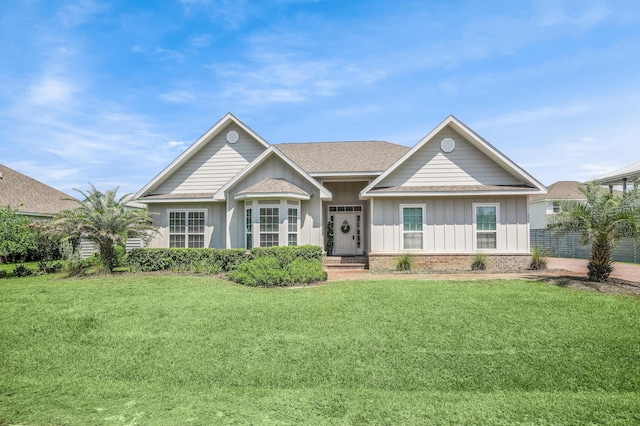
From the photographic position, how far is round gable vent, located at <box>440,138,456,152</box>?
16562 millimetres

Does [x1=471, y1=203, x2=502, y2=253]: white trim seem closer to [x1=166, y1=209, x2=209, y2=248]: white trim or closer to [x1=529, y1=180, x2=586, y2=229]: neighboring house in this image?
[x1=166, y1=209, x2=209, y2=248]: white trim

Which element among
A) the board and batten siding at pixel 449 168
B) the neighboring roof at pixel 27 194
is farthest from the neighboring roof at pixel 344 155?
A: the neighboring roof at pixel 27 194

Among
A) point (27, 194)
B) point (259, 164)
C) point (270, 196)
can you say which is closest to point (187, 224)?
point (259, 164)

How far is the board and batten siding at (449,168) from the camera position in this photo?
16562 mm

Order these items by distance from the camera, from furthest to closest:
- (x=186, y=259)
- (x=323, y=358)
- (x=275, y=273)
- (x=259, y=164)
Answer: (x=259, y=164), (x=186, y=259), (x=275, y=273), (x=323, y=358)

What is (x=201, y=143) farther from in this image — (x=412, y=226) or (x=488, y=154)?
(x=488, y=154)

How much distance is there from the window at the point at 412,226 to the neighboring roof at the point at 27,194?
84.1 feet

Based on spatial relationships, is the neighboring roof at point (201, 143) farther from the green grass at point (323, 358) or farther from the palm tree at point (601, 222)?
the palm tree at point (601, 222)

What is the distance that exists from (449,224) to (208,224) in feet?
36.0

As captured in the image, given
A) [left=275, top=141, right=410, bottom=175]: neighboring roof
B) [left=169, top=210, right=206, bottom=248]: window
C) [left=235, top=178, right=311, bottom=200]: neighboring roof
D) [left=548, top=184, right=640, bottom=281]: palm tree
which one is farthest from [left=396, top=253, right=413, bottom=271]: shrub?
[left=169, top=210, right=206, bottom=248]: window

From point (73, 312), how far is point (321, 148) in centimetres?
1565

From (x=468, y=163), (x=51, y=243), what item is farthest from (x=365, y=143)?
(x=51, y=243)

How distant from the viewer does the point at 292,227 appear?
1622 cm

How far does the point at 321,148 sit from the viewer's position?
22156 mm
